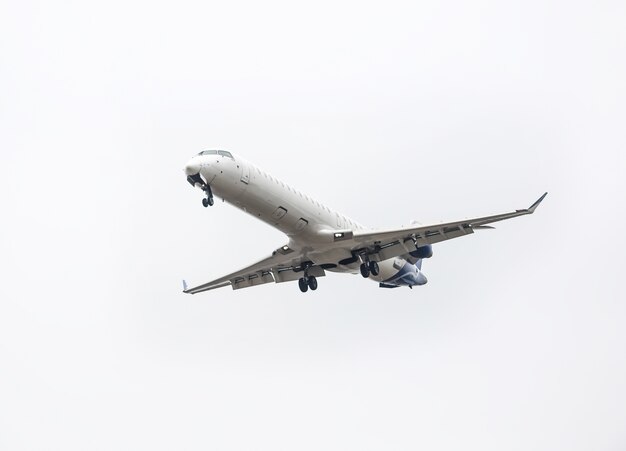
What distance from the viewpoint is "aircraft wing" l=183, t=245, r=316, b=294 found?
153ft

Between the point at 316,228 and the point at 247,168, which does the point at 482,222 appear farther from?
the point at 247,168

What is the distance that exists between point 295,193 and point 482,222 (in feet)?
26.1

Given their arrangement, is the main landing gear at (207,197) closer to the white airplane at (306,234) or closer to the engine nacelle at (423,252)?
the white airplane at (306,234)

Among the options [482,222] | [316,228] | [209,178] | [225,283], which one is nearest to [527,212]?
[482,222]

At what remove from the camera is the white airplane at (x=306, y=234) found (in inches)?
1582

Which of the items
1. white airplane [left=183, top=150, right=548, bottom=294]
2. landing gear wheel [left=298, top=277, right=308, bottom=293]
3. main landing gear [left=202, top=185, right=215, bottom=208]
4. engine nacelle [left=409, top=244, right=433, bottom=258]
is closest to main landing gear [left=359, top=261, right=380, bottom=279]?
white airplane [left=183, top=150, right=548, bottom=294]

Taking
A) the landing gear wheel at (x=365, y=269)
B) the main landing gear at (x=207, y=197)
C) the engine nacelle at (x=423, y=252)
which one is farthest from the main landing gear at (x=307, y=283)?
the main landing gear at (x=207, y=197)

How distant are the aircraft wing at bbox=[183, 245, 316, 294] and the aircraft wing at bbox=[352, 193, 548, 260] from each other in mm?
2903

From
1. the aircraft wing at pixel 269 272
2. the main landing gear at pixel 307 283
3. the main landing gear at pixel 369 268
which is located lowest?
the main landing gear at pixel 369 268

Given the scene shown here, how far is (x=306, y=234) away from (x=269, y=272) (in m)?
6.69

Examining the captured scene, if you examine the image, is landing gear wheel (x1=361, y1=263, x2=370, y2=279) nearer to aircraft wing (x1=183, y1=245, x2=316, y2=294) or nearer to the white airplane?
the white airplane

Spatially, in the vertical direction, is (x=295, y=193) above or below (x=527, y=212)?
above

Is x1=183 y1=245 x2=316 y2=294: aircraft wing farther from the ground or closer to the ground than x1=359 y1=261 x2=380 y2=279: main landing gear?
farther from the ground

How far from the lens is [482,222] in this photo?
4347 cm
